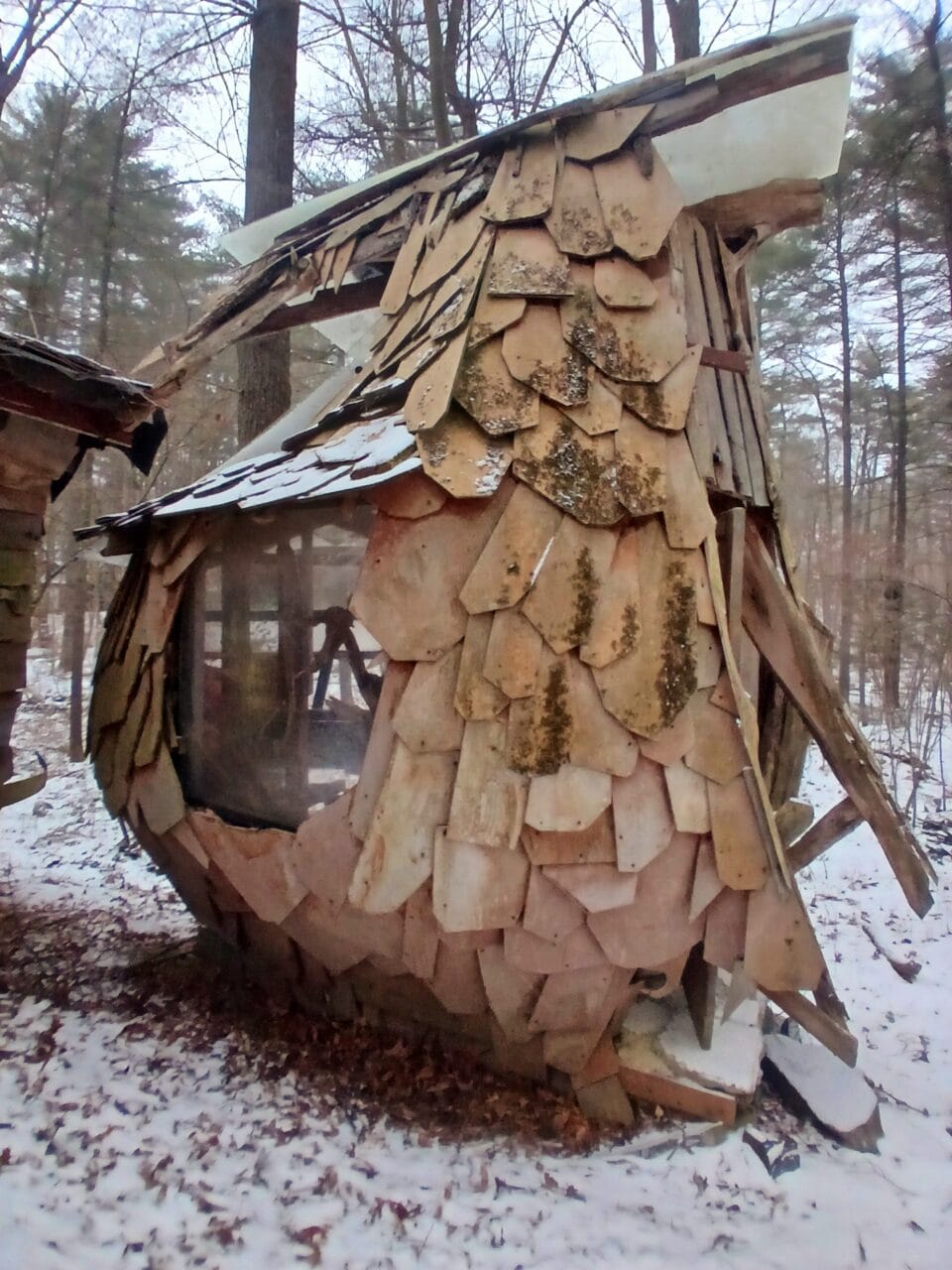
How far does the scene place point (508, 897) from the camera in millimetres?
2492

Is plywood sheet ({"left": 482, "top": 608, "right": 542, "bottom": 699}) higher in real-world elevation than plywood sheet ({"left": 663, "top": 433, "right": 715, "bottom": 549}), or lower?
lower

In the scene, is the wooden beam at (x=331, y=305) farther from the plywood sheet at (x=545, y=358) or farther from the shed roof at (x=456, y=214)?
the plywood sheet at (x=545, y=358)

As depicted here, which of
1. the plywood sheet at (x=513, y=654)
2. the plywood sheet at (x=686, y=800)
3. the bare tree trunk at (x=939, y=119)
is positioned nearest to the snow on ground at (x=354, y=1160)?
the plywood sheet at (x=686, y=800)

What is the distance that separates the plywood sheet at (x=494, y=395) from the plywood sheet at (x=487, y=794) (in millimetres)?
952

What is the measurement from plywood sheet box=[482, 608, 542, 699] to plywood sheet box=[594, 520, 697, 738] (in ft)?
0.68

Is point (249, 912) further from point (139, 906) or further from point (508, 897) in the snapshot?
point (139, 906)

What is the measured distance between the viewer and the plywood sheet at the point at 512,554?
2.48 metres

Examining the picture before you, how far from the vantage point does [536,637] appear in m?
2.47

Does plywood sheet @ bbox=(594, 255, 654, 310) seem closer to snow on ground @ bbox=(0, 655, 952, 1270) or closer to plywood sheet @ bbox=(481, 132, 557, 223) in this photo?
plywood sheet @ bbox=(481, 132, 557, 223)

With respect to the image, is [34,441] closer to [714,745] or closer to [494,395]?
[494,395]

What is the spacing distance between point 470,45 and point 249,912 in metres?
7.78

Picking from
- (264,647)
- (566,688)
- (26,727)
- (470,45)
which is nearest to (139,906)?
(264,647)

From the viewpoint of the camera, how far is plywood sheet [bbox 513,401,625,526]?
2512 millimetres

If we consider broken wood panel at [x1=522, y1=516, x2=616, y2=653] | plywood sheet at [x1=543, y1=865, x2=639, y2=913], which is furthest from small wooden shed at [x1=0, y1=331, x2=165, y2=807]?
plywood sheet at [x1=543, y1=865, x2=639, y2=913]
